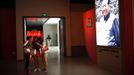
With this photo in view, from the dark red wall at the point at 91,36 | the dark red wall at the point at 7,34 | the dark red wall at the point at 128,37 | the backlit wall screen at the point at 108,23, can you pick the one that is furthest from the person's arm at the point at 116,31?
the dark red wall at the point at 7,34

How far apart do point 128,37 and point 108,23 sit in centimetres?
151

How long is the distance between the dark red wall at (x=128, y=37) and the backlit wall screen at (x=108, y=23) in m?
0.45

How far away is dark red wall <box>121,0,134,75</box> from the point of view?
743 centimetres

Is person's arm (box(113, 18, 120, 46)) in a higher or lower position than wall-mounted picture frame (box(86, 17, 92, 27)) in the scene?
lower

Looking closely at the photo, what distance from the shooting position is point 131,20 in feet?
24.3

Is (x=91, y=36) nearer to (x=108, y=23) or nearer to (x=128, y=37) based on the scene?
(x=108, y=23)

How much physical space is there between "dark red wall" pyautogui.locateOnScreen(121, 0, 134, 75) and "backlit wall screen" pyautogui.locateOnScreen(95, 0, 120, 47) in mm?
452

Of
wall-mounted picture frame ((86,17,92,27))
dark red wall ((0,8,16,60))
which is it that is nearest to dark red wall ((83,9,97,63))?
wall-mounted picture frame ((86,17,92,27))

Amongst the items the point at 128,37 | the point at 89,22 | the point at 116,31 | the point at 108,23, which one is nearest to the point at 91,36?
the point at 89,22

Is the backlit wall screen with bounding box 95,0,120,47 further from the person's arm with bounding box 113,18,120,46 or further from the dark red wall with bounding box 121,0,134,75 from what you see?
the dark red wall with bounding box 121,0,134,75

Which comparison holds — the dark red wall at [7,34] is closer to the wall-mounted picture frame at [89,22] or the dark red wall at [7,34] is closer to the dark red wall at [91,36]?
the dark red wall at [91,36]

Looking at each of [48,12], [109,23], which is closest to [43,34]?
[48,12]

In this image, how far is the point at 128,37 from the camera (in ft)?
24.5

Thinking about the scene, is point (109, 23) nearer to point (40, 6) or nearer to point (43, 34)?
point (40, 6)
